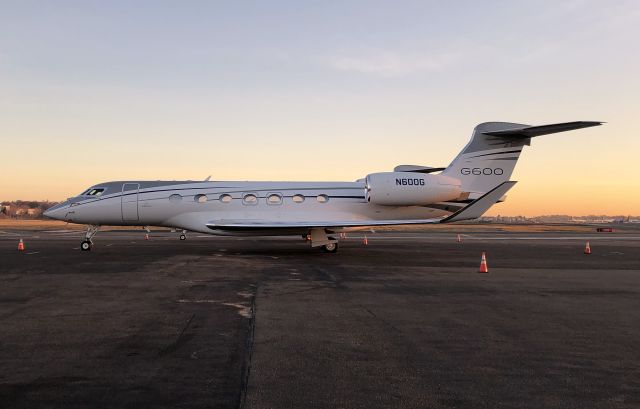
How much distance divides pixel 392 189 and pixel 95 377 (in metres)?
15.9

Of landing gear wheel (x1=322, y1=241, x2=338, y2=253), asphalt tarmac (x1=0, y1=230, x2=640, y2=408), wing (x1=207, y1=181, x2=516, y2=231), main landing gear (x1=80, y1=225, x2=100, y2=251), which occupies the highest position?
wing (x1=207, y1=181, x2=516, y2=231)

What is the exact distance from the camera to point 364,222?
19656mm

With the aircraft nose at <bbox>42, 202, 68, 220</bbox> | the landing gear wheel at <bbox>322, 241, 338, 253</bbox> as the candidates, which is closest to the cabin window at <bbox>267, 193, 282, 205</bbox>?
the landing gear wheel at <bbox>322, 241, 338, 253</bbox>

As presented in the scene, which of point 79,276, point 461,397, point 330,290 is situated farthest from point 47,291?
point 461,397

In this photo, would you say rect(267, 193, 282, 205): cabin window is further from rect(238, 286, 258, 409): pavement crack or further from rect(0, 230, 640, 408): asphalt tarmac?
rect(238, 286, 258, 409): pavement crack

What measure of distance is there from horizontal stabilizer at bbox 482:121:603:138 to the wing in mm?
2736

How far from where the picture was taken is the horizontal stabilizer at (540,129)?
646 inches

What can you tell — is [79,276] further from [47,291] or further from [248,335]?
[248,335]

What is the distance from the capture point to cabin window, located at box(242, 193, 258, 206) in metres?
20.4

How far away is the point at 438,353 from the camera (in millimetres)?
5695

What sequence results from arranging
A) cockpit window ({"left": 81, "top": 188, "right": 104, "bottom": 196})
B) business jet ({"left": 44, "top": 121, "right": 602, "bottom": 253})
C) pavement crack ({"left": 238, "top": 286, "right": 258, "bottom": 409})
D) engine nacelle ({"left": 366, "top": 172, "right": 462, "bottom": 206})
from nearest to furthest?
1. pavement crack ({"left": 238, "top": 286, "right": 258, "bottom": 409})
2. engine nacelle ({"left": 366, "top": 172, "right": 462, "bottom": 206})
3. business jet ({"left": 44, "top": 121, "right": 602, "bottom": 253})
4. cockpit window ({"left": 81, "top": 188, "right": 104, "bottom": 196})

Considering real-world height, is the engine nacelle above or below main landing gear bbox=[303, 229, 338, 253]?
above

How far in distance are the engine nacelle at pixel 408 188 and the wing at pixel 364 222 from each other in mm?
1079

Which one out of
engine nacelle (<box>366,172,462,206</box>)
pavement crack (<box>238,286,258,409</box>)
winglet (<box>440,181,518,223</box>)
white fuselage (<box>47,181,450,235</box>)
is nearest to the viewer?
pavement crack (<box>238,286,258,409</box>)
